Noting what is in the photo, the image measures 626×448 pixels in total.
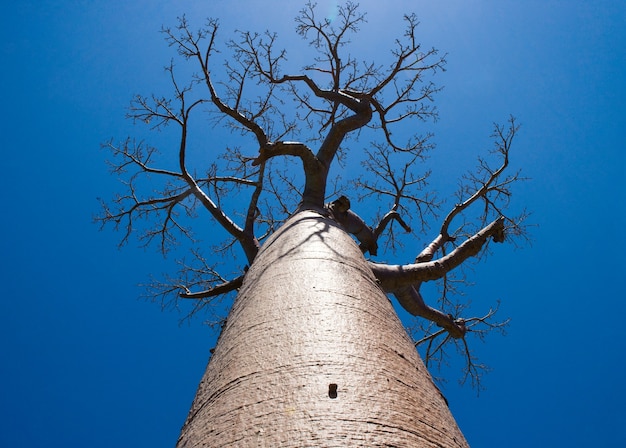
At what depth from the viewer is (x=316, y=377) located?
3.47 ft

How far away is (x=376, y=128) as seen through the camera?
5.50 metres

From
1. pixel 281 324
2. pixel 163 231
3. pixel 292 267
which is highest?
pixel 163 231

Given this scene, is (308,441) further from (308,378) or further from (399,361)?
(399,361)

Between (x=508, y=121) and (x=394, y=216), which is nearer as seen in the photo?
(x=508, y=121)

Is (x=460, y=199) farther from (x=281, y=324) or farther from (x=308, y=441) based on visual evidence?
(x=308, y=441)

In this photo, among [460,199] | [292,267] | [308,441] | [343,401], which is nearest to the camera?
[308,441]

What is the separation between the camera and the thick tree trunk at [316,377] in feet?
3.02

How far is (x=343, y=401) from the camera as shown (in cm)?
98

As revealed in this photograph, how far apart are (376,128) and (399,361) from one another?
4.51 m

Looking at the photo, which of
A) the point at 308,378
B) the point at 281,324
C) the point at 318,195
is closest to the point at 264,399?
the point at 308,378

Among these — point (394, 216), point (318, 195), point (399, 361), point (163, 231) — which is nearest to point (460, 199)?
point (394, 216)

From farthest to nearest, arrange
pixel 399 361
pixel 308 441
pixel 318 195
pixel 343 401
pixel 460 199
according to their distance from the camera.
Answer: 1. pixel 460 199
2. pixel 318 195
3. pixel 399 361
4. pixel 343 401
5. pixel 308 441

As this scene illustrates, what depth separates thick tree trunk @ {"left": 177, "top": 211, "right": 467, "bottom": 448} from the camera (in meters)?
0.92

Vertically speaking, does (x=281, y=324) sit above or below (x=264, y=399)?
above
